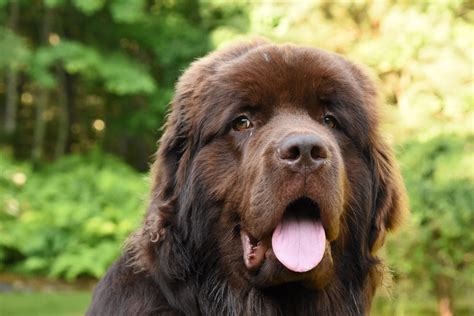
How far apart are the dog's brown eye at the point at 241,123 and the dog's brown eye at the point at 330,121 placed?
1.17 ft

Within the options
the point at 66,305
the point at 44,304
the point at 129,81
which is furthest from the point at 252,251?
the point at 129,81

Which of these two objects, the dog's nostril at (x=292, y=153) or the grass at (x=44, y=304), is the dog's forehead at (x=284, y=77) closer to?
the dog's nostril at (x=292, y=153)

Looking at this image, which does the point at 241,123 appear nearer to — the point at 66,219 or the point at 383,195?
the point at 383,195

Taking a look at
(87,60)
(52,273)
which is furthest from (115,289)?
(87,60)

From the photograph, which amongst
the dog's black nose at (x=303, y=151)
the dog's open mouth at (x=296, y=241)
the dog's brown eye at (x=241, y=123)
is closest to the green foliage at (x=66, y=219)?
the dog's brown eye at (x=241, y=123)

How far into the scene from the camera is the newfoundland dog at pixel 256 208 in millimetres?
3521

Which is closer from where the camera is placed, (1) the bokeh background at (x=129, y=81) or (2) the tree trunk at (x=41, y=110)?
(1) the bokeh background at (x=129, y=81)

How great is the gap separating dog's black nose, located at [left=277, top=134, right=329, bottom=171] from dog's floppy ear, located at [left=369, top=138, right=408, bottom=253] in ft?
2.03

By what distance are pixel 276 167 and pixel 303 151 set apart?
14 centimetres

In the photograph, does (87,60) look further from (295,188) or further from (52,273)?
(295,188)

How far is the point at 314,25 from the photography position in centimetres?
1728

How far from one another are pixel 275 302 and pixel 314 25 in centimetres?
1405

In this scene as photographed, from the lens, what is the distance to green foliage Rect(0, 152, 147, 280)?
51.0ft

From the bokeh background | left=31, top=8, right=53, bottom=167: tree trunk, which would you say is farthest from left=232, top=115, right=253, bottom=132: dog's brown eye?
left=31, top=8, right=53, bottom=167: tree trunk
